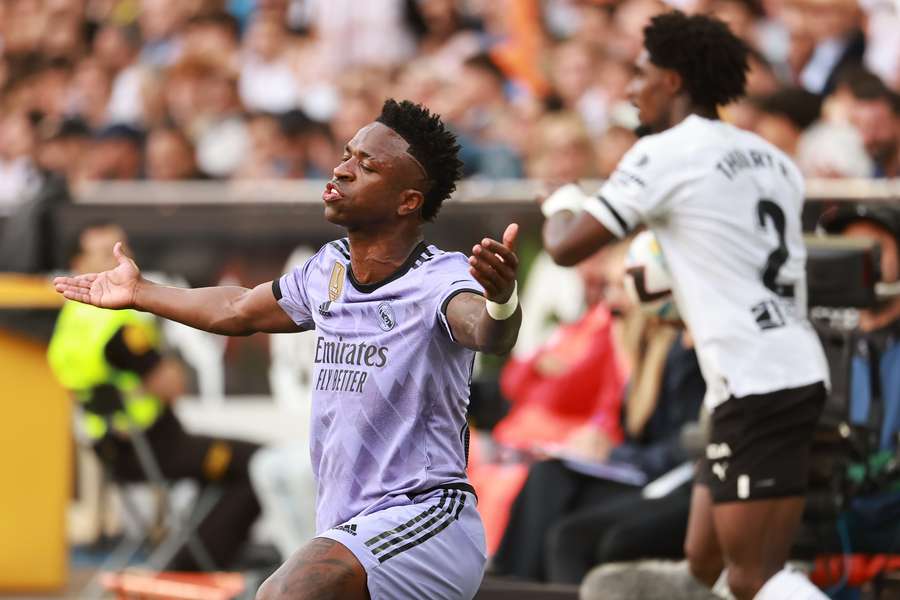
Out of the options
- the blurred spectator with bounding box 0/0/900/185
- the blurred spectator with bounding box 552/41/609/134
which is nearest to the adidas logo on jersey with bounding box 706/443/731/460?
the blurred spectator with bounding box 0/0/900/185

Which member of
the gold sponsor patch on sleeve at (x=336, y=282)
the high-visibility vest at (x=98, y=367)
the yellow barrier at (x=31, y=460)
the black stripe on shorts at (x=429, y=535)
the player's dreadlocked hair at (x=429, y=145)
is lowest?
the yellow barrier at (x=31, y=460)

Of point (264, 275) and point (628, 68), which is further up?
point (628, 68)

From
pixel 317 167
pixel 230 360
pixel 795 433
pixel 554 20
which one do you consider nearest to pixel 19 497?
pixel 230 360

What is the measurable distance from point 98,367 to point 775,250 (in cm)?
477

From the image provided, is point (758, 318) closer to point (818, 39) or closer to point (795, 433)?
point (795, 433)

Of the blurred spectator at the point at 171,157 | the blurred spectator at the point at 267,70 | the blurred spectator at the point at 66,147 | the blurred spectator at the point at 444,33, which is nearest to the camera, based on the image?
the blurred spectator at the point at 171,157

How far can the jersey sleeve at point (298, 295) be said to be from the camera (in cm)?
487

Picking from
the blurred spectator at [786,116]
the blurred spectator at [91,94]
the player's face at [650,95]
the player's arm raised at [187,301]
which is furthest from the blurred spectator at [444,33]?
the player's arm raised at [187,301]

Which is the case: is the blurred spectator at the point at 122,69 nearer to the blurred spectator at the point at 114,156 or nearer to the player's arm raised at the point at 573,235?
the blurred spectator at the point at 114,156

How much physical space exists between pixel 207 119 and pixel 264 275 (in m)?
2.99

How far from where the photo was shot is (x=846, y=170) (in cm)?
916

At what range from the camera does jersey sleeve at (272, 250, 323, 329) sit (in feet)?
16.0

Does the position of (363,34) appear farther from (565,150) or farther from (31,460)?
(31,460)

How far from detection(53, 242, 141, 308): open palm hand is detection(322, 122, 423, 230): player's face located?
0.80 meters
